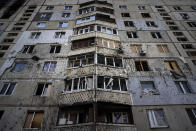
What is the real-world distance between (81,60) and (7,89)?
7783 mm

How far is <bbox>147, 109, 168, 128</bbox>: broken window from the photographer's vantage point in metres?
9.59

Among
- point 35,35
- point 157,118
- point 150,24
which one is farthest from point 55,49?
point 150,24

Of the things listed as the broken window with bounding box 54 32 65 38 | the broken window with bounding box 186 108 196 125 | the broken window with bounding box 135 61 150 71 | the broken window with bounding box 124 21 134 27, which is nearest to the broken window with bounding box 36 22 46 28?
the broken window with bounding box 54 32 65 38

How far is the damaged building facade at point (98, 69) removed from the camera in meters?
10.0

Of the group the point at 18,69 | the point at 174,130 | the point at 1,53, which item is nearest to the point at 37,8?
the point at 1,53

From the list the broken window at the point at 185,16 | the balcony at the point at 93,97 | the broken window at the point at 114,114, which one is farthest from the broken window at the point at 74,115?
the broken window at the point at 185,16

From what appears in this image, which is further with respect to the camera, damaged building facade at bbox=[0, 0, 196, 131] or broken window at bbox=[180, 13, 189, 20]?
broken window at bbox=[180, 13, 189, 20]

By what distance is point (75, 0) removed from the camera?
25.0 m

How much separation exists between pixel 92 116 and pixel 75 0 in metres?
23.8

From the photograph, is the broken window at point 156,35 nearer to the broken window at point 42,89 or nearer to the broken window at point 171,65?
the broken window at point 171,65

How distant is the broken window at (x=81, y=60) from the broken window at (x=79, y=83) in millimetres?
2093

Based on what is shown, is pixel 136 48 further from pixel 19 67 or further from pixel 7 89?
pixel 7 89

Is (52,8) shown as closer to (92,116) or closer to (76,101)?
(76,101)

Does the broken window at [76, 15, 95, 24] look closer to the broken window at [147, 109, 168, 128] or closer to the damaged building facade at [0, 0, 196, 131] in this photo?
the damaged building facade at [0, 0, 196, 131]
